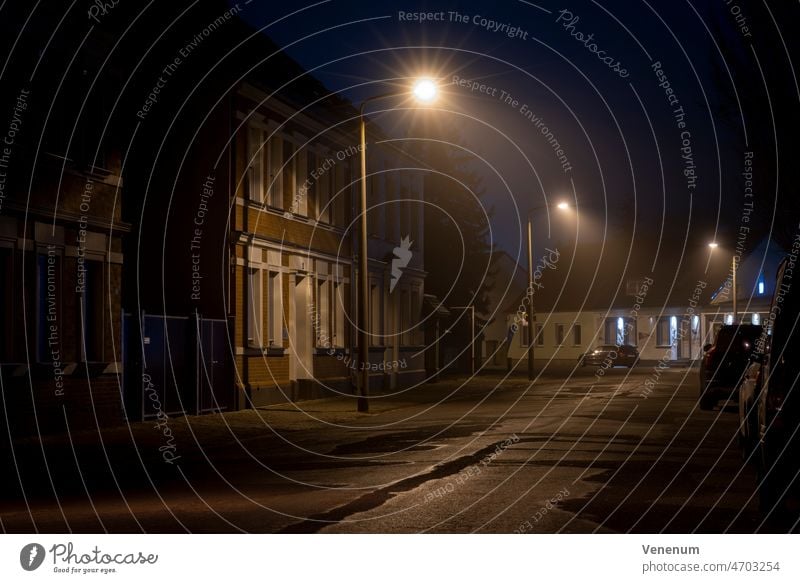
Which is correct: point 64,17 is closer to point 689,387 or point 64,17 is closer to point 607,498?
point 607,498

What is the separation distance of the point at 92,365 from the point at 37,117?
5.00 m

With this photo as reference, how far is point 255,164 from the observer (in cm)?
3138

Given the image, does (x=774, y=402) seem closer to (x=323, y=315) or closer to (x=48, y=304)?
(x=48, y=304)

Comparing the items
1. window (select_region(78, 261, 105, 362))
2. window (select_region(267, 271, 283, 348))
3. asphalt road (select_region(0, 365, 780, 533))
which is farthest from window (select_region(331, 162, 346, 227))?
window (select_region(78, 261, 105, 362))

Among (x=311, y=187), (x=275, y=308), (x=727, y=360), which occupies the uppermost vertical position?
(x=311, y=187)

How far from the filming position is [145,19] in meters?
25.9

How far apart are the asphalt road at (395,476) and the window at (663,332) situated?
2448 inches

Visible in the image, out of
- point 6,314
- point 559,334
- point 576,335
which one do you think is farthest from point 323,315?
point 559,334

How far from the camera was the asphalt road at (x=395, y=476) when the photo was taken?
10.7m

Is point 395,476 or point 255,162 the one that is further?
point 255,162

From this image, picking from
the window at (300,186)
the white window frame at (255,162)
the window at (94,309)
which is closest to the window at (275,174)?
the white window frame at (255,162)

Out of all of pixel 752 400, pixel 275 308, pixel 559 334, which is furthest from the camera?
pixel 559 334

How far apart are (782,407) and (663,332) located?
7927 cm
